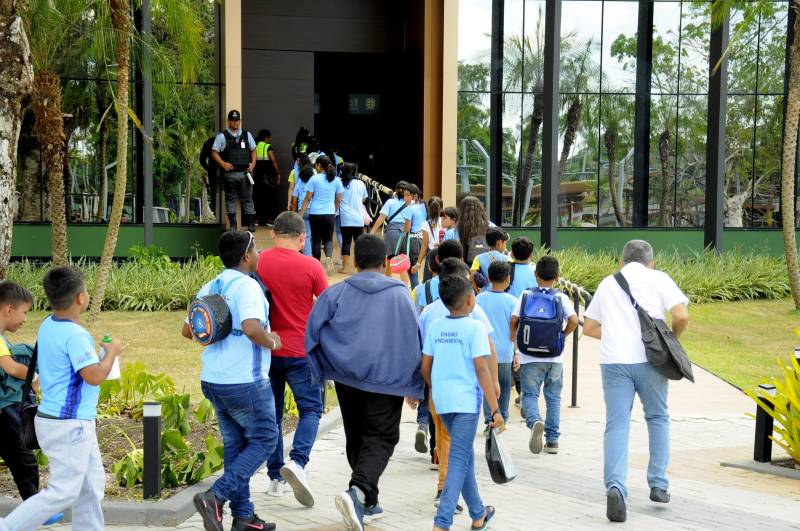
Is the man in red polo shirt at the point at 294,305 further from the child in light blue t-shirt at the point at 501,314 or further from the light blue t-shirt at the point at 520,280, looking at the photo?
the light blue t-shirt at the point at 520,280

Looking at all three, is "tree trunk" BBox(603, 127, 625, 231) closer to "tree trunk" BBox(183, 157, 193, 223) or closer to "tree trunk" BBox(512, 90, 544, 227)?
"tree trunk" BBox(512, 90, 544, 227)

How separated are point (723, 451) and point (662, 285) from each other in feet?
9.52

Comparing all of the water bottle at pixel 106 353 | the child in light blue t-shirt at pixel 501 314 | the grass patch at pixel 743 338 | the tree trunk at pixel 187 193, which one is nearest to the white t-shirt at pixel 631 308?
the child in light blue t-shirt at pixel 501 314

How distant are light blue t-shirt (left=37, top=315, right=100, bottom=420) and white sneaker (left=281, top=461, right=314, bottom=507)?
5.49ft

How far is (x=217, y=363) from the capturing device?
645cm

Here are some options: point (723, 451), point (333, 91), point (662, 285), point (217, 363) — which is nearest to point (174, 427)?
point (217, 363)

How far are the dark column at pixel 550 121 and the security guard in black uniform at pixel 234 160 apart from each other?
6308 millimetres

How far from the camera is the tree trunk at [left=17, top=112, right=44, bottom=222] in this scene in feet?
79.3

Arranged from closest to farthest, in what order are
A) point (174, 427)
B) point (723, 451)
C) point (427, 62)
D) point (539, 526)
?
point (539, 526) → point (174, 427) → point (723, 451) → point (427, 62)

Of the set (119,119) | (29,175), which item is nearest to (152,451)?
(119,119)

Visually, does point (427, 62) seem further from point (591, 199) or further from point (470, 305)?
point (470, 305)

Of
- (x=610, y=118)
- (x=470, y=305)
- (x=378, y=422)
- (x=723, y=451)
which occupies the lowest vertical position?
(x=723, y=451)

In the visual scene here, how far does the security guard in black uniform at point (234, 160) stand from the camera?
19406 millimetres

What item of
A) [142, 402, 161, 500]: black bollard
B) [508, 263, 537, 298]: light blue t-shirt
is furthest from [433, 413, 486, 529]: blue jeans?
[508, 263, 537, 298]: light blue t-shirt
